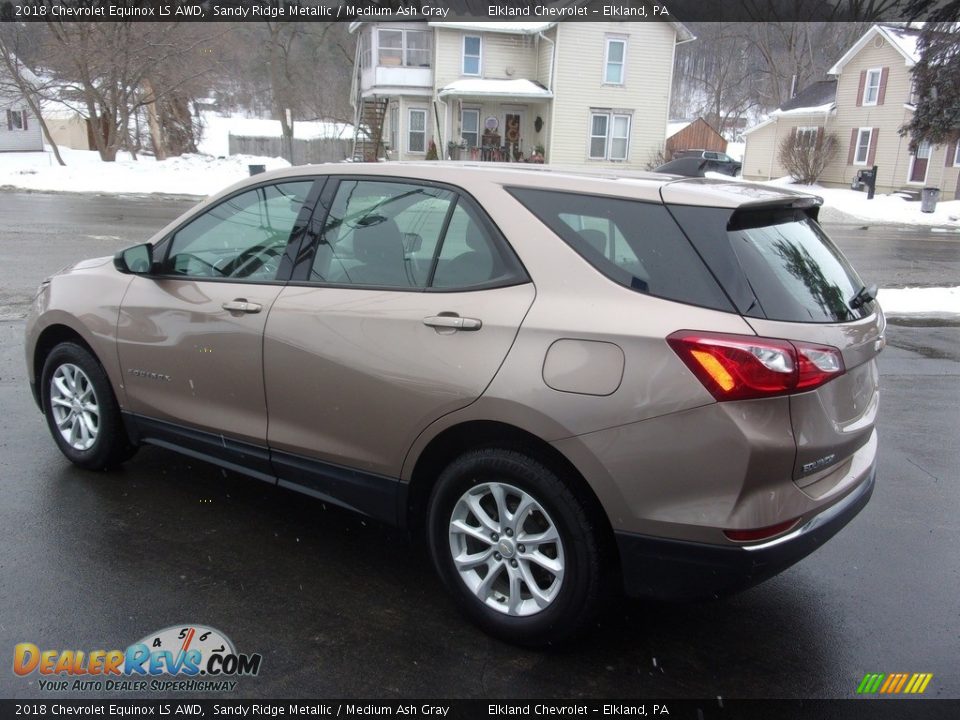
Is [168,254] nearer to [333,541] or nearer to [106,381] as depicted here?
[106,381]

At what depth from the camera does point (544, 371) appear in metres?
2.74

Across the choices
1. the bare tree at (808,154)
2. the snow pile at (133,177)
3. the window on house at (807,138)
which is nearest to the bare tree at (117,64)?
the snow pile at (133,177)

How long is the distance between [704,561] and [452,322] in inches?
48.1

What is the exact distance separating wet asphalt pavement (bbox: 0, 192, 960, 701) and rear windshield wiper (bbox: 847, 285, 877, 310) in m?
1.30

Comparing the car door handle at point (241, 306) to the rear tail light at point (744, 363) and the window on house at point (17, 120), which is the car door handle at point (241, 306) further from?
the window on house at point (17, 120)

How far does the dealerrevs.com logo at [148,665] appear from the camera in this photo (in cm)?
278

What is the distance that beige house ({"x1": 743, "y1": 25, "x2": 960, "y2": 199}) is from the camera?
32.2 meters

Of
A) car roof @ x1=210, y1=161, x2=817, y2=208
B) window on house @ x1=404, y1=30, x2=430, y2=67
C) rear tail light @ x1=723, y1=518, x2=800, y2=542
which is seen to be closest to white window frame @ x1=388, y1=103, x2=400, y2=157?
window on house @ x1=404, y1=30, x2=430, y2=67

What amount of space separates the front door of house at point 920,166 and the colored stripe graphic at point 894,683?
35.0 m

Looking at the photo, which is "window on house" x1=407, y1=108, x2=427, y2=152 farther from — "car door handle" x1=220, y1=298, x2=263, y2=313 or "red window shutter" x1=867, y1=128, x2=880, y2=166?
"car door handle" x1=220, y1=298, x2=263, y2=313

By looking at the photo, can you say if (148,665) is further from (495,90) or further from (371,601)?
(495,90)

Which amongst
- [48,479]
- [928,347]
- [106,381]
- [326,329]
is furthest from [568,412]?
[928,347]

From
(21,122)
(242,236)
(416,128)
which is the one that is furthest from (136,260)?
(21,122)

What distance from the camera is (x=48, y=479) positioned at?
434 centimetres
